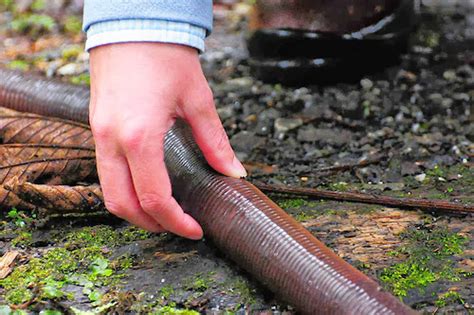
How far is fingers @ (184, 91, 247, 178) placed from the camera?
222 cm

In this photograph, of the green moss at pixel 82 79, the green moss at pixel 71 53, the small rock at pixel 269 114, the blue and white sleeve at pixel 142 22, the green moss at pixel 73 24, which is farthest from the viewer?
the green moss at pixel 73 24

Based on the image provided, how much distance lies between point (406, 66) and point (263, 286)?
2.48m

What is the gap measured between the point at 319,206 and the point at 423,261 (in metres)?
0.55

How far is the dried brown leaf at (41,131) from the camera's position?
318cm

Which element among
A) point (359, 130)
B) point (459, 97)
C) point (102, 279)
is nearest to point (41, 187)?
point (102, 279)

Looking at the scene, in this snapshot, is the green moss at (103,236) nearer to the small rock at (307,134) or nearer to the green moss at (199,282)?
the green moss at (199,282)

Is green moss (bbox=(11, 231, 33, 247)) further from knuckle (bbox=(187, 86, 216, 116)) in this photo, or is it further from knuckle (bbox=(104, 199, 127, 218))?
knuckle (bbox=(187, 86, 216, 116))

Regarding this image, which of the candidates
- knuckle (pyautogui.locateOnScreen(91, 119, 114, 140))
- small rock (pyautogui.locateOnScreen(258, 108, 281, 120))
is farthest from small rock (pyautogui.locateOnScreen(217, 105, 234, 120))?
knuckle (pyautogui.locateOnScreen(91, 119, 114, 140))

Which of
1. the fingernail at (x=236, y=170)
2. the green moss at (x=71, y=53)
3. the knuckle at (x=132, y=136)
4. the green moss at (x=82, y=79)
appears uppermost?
the knuckle at (x=132, y=136)

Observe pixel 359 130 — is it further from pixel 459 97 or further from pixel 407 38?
pixel 407 38

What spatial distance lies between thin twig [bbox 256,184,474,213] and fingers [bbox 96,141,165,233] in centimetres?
79

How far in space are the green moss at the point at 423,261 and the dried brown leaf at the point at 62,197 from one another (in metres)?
1.18

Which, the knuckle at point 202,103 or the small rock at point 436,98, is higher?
the knuckle at point 202,103

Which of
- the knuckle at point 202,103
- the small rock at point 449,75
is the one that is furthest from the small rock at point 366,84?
the knuckle at point 202,103
